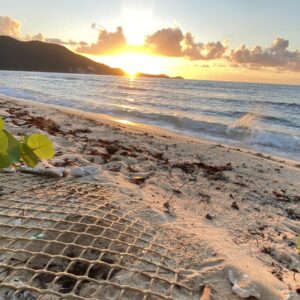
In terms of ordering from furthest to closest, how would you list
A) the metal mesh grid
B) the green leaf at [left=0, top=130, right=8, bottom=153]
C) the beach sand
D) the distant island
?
1. the distant island
2. the beach sand
3. the metal mesh grid
4. the green leaf at [left=0, top=130, right=8, bottom=153]

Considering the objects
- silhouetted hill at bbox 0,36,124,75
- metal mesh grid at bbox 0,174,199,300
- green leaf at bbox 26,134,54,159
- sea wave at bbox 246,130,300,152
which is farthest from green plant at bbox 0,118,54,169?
silhouetted hill at bbox 0,36,124,75

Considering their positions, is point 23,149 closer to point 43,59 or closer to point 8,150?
point 8,150

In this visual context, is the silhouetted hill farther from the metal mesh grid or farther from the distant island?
the metal mesh grid

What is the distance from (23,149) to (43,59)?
179 m

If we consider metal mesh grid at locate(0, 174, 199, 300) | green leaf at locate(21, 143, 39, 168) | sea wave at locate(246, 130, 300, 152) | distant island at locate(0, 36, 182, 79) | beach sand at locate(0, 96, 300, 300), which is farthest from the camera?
distant island at locate(0, 36, 182, 79)

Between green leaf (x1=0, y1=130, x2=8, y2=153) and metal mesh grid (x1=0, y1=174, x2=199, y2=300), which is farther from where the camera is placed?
metal mesh grid (x1=0, y1=174, x2=199, y2=300)

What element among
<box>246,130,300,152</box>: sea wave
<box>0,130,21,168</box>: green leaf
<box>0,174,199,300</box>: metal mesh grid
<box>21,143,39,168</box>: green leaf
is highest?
<box>0,130,21,168</box>: green leaf

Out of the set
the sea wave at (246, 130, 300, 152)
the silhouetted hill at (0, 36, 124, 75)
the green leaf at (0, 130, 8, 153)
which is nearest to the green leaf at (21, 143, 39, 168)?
the green leaf at (0, 130, 8, 153)

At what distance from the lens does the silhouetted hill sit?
159 m

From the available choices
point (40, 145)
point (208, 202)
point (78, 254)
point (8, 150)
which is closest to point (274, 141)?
point (208, 202)

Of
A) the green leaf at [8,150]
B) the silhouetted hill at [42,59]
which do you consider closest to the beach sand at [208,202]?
the green leaf at [8,150]

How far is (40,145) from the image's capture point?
1781mm

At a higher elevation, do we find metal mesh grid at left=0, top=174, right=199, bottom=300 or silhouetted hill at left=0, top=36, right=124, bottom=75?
metal mesh grid at left=0, top=174, right=199, bottom=300

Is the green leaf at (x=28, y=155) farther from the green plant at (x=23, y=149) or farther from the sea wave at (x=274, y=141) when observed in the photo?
the sea wave at (x=274, y=141)
